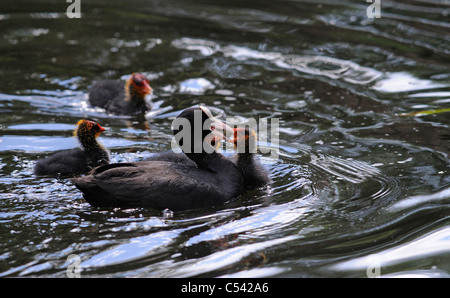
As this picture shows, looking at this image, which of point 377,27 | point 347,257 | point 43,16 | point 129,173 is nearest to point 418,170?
point 347,257

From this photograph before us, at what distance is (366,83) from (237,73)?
1.91 metres

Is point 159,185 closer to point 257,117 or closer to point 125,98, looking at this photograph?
point 257,117

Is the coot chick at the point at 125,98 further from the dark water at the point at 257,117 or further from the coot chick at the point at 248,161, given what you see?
the coot chick at the point at 248,161

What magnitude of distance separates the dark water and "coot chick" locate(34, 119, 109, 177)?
0.58 feet

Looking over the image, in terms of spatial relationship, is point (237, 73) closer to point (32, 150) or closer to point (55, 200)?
point (32, 150)

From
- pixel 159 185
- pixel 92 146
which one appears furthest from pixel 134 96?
pixel 159 185

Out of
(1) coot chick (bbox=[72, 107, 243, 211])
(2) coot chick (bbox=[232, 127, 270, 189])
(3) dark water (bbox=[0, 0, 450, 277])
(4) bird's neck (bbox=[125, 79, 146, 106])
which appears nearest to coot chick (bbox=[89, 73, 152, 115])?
(4) bird's neck (bbox=[125, 79, 146, 106])

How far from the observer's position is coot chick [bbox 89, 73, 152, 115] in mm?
8703

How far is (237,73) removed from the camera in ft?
31.4

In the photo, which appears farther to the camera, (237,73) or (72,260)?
(237,73)

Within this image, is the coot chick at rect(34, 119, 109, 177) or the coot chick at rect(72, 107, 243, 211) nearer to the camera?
the coot chick at rect(72, 107, 243, 211)

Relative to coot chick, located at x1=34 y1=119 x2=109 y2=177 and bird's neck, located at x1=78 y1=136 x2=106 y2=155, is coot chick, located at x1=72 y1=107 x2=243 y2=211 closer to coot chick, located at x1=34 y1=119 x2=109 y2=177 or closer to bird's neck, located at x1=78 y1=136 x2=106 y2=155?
coot chick, located at x1=34 y1=119 x2=109 y2=177

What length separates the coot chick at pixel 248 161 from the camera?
6.07m

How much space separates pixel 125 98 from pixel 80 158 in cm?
245
